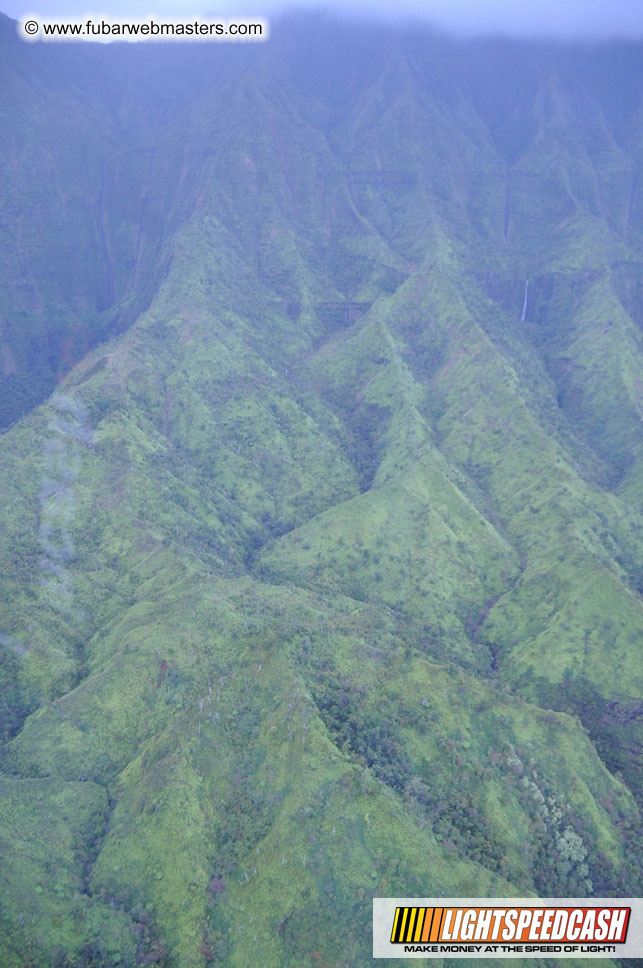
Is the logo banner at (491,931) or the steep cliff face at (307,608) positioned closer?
the logo banner at (491,931)

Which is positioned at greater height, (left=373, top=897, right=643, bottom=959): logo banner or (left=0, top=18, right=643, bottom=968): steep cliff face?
(left=0, top=18, right=643, bottom=968): steep cliff face

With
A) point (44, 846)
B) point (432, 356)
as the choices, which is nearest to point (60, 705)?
point (44, 846)

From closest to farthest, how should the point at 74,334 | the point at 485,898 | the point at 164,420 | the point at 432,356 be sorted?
the point at 485,898 < the point at 164,420 < the point at 432,356 < the point at 74,334

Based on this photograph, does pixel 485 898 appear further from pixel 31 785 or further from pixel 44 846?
pixel 31 785

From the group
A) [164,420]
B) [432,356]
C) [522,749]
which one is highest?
[432,356]

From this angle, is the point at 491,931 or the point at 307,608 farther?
the point at 307,608

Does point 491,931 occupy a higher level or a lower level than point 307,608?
lower

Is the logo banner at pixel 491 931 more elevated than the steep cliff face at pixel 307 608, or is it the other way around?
the steep cliff face at pixel 307 608

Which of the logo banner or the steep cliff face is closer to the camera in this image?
the logo banner
